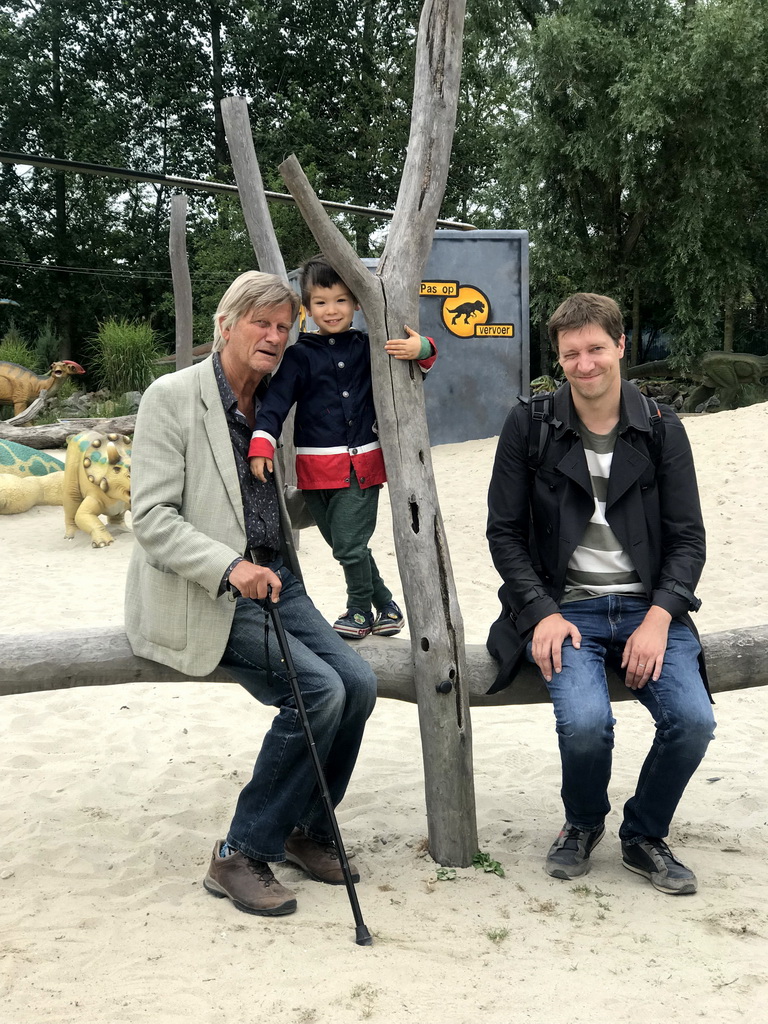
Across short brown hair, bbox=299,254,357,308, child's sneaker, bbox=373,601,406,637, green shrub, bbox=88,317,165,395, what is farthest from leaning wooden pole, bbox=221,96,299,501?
green shrub, bbox=88,317,165,395

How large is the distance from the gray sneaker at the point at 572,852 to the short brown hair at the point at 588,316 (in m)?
1.44

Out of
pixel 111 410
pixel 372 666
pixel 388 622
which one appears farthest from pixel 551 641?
pixel 111 410

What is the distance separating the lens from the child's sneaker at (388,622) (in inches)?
131

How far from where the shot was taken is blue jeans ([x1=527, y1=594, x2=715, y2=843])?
2.62m

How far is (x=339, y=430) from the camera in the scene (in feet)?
10.6

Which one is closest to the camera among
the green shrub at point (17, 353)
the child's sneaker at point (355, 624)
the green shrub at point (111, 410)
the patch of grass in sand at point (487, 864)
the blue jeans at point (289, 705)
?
the blue jeans at point (289, 705)

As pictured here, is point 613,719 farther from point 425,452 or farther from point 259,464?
point 259,464

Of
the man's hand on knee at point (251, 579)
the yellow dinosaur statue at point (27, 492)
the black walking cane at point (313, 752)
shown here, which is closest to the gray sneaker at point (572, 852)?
the black walking cane at point (313, 752)

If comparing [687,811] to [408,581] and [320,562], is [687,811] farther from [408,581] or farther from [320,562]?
[320,562]

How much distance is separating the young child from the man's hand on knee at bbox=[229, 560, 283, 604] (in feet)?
2.23

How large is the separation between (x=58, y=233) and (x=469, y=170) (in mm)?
8788

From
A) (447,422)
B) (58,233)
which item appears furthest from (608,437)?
(58,233)

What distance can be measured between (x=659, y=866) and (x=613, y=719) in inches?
20.4

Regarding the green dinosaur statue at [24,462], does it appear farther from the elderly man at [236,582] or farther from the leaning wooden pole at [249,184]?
the elderly man at [236,582]
